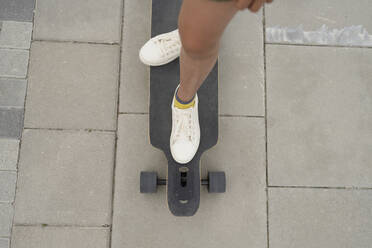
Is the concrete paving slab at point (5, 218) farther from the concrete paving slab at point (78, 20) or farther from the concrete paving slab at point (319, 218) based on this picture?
the concrete paving slab at point (319, 218)

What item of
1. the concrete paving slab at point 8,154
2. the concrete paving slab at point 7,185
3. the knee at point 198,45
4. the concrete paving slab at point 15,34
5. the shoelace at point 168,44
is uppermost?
the concrete paving slab at point 15,34

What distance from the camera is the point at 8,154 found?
5.59ft

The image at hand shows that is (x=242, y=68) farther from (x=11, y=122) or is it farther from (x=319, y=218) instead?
(x=11, y=122)

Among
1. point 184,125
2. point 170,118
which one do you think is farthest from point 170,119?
point 184,125

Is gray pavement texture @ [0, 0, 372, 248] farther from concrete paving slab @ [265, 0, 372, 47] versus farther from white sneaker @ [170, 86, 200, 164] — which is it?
white sneaker @ [170, 86, 200, 164]

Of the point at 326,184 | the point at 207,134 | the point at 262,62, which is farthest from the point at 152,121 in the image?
the point at 326,184

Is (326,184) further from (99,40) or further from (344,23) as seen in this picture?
(99,40)

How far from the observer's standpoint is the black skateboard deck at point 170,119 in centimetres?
157

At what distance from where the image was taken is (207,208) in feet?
5.57

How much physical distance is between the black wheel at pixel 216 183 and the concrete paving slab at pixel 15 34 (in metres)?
1.40

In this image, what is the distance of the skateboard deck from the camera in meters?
1.57

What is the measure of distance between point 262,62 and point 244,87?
0.21 m

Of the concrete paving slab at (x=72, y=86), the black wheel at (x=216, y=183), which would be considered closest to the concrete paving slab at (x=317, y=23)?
the black wheel at (x=216, y=183)

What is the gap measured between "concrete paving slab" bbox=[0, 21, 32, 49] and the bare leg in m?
1.32
